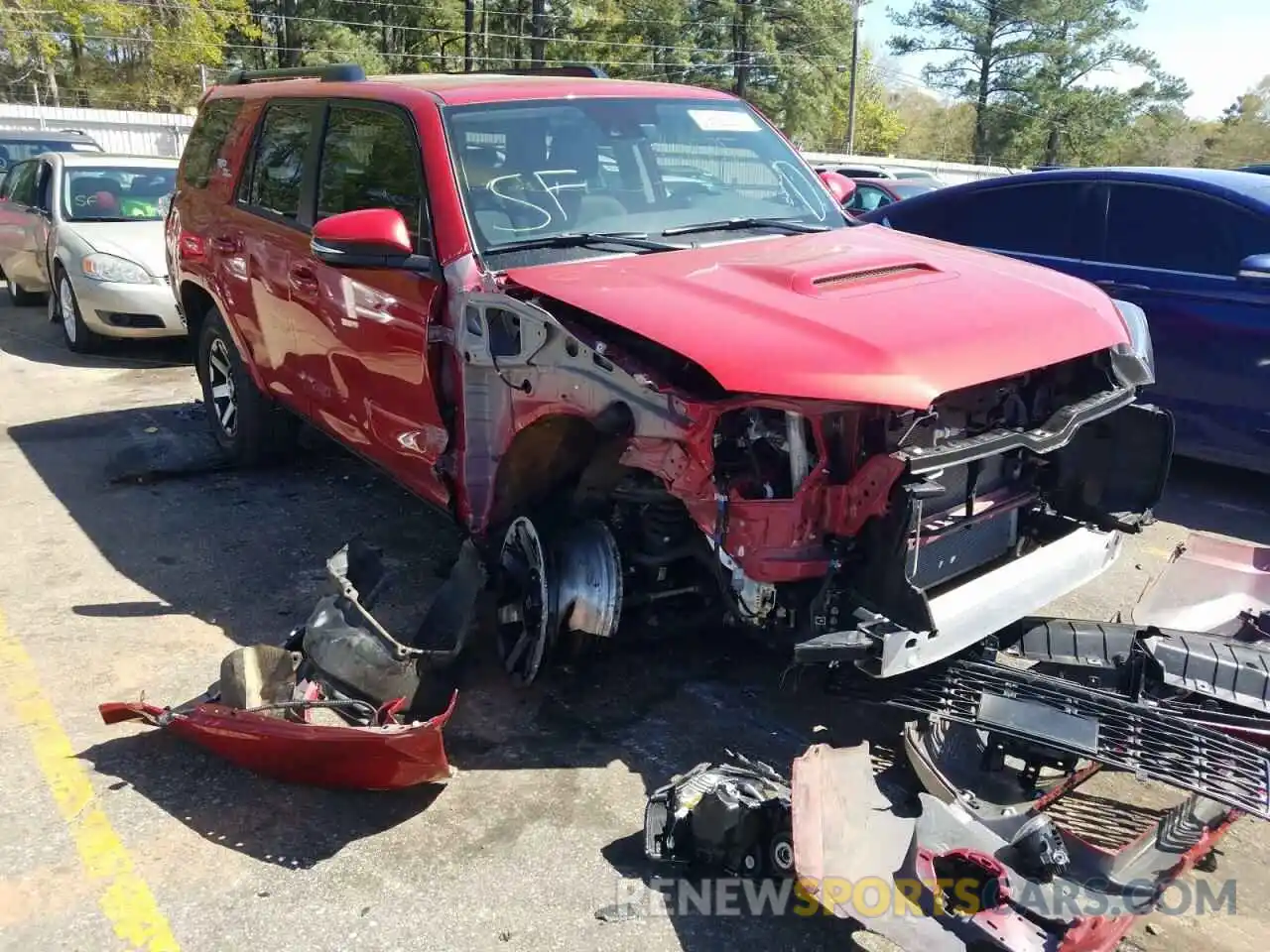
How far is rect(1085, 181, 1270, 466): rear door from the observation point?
5363mm

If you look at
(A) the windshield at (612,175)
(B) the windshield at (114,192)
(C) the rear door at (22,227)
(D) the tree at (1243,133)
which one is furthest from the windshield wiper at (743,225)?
(D) the tree at (1243,133)

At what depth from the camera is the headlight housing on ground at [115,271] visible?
8859 mm

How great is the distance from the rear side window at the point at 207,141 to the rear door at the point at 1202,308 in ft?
16.2

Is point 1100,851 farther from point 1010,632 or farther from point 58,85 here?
point 58,85

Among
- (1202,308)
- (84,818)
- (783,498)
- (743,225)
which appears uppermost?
(743,225)

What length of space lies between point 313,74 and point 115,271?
467 centimetres

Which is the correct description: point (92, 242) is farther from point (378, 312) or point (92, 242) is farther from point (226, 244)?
point (378, 312)

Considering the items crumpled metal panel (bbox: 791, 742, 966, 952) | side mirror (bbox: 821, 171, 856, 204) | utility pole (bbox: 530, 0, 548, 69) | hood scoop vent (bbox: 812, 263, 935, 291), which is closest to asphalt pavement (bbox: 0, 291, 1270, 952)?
crumpled metal panel (bbox: 791, 742, 966, 952)

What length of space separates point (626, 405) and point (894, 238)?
1688mm

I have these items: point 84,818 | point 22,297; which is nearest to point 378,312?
point 84,818

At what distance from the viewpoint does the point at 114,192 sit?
32.7 ft

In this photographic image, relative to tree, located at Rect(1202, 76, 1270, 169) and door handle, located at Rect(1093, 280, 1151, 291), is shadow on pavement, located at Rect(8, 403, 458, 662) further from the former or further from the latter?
tree, located at Rect(1202, 76, 1270, 169)

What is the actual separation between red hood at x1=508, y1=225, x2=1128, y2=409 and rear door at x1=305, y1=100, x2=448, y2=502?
589 mm

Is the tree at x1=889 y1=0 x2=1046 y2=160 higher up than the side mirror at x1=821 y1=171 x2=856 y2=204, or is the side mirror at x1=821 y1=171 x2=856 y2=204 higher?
the tree at x1=889 y1=0 x2=1046 y2=160
